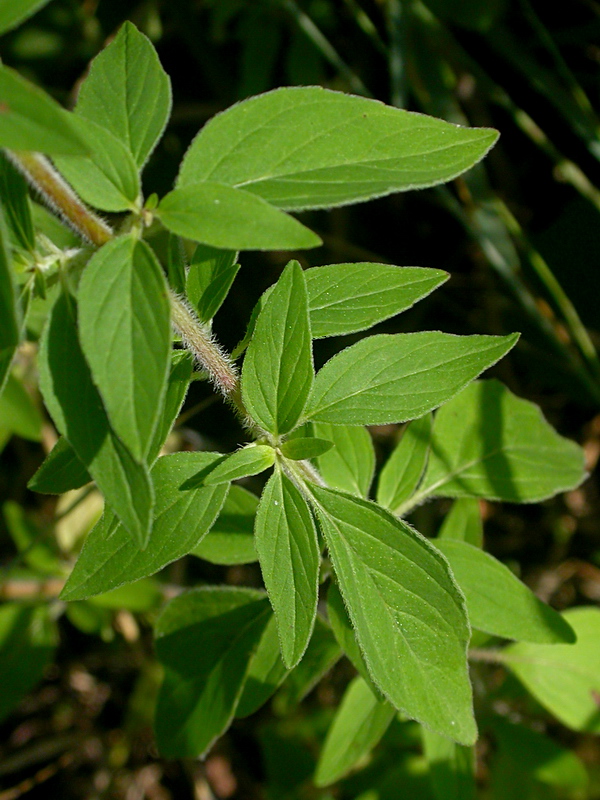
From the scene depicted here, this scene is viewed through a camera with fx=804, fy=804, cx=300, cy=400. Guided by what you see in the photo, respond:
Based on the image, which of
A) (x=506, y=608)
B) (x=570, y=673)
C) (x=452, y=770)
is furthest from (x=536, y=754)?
(x=506, y=608)

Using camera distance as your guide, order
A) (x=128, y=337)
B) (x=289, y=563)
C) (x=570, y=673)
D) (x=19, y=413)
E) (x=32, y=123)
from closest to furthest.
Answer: (x=32, y=123) → (x=128, y=337) → (x=289, y=563) → (x=570, y=673) → (x=19, y=413)

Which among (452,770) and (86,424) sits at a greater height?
(86,424)

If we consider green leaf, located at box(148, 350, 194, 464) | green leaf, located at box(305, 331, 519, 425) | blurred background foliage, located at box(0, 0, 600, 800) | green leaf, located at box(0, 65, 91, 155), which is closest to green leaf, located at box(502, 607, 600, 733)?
blurred background foliage, located at box(0, 0, 600, 800)

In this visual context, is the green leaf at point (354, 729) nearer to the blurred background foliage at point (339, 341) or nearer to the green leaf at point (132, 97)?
the blurred background foliage at point (339, 341)

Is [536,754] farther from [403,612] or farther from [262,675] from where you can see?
[403,612]

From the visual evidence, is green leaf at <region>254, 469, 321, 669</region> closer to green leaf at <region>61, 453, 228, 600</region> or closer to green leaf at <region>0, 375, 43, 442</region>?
green leaf at <region>61, 453, 228, 600</region>

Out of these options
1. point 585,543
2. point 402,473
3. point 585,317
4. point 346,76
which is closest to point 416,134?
point 402,473
